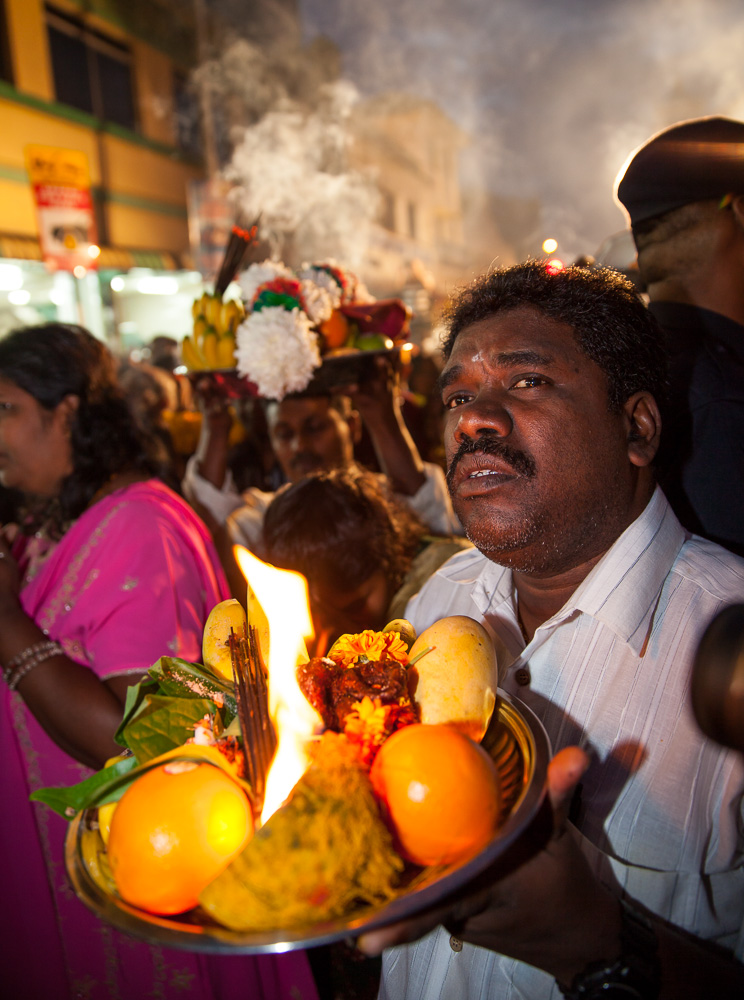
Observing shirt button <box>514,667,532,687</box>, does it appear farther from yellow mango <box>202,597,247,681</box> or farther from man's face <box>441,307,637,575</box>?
yellow mango <box>202,597,247,681</box>

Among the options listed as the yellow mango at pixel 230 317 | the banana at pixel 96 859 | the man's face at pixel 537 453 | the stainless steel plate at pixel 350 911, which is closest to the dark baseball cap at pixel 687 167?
the man's face at pixel 537 453

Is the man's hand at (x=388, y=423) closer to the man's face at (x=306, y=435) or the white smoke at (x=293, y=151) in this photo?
the man's face at (x=306, y=435)

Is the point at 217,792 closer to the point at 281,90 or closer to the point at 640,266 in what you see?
the point at 640,266

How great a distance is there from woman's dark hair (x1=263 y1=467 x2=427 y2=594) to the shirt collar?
121cm

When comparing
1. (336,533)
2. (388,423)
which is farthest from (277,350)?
(388,423)

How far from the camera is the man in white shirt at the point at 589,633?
107 centimetres

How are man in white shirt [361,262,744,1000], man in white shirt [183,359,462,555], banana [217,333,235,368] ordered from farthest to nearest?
man in white shirt [183,359,462,555]
banana [217,333,235,368]
man in white shirt [361,262,744,1000]

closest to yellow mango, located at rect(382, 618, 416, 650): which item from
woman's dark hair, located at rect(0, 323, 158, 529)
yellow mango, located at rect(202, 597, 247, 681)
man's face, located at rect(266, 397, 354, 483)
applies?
yellow mango, located at rect(202, 597, 247, 681)

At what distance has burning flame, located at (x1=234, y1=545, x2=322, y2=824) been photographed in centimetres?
95

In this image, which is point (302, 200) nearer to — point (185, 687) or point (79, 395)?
point (79, 395)

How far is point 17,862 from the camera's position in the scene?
7.70 ft

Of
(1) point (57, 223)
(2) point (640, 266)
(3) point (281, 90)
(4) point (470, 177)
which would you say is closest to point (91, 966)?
(2) point (640, 266)

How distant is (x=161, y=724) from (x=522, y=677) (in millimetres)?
845

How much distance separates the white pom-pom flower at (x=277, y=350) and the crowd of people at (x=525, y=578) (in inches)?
17.2
